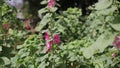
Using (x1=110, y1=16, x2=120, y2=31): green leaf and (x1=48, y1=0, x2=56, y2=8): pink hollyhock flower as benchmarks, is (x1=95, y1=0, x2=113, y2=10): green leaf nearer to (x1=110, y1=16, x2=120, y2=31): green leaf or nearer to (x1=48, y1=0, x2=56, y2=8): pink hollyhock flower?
(x1=110, y1=16, x2=120, y2=31): green leaf

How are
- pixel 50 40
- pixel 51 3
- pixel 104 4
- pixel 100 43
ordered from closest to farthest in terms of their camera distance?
1. pixel 100 43
2. pixel 104 4
3. pixel 50 40
4. pixel 51 3

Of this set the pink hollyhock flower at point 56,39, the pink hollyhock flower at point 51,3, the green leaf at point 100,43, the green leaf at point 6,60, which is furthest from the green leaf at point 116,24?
the green leaf at point 6,60

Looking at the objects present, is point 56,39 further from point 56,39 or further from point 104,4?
point 104,4

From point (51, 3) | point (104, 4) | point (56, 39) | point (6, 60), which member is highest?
point (104, 4)

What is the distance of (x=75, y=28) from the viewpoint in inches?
202

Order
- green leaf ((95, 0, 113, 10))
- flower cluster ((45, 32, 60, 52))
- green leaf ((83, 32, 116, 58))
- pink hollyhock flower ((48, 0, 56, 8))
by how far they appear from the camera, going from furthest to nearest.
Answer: pink hollyhock flower ((48, 0, 56, 8)) < flower cluster ((45, 32, 60, 52)) < green leaf ((95, 0, 113, 10)) < green leaf ((83, 32, 116, 58))

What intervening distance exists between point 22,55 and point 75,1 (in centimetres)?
937

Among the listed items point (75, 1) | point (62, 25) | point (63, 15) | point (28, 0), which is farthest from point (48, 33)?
point (28, 0)

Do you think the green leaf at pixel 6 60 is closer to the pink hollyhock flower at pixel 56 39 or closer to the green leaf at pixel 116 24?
the pink hollyhock flower at pixel 56 39

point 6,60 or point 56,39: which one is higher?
point 56,39

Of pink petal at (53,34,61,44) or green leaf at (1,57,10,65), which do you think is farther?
green leaf at (1,57,10,65)

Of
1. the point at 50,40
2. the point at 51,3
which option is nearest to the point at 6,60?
the point at 50,40

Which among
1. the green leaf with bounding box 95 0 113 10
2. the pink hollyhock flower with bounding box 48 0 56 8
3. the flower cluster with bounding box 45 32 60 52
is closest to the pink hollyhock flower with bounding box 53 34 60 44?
the flower cluster with bounding box 45 32 60 52

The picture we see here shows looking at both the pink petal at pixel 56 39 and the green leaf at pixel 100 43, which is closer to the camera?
the green leaf at pixel 100 43
